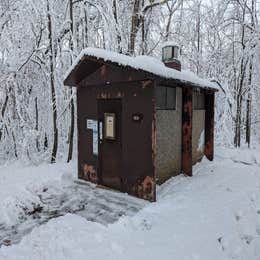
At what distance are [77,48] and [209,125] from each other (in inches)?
178

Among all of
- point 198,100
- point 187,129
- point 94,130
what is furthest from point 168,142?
point 198,100

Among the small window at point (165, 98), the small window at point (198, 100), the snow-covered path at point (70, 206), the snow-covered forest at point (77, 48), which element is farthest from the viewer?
the snow-covered forest at point (77, 48)

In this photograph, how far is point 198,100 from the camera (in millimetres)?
6305

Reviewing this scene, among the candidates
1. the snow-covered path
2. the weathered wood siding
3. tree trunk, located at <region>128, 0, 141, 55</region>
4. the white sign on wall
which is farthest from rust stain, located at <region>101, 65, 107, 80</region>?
tree trunk, located at <region>128, 0, 141, 55</region>

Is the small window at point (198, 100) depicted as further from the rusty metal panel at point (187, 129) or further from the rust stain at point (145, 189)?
the rust stain at point (145, 189)

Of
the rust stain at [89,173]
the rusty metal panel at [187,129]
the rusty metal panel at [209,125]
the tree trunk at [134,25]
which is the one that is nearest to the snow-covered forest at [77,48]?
the tree trunk at [134,25]

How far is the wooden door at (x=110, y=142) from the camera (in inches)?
182

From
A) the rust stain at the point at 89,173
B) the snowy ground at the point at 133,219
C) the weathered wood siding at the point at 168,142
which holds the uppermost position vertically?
the weathered wood siding at the point at 168,142

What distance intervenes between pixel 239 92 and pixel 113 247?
9887 millimetres

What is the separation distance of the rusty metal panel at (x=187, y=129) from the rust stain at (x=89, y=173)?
6.59 feet

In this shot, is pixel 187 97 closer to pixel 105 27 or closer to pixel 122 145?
pixel 122 145

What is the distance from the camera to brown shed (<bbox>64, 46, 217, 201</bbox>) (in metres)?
4.07

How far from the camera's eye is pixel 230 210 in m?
3.59

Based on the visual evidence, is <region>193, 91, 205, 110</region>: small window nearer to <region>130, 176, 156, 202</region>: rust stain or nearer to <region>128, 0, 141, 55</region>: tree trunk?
<region>130, 176, 156, 202</region>: rust stain
